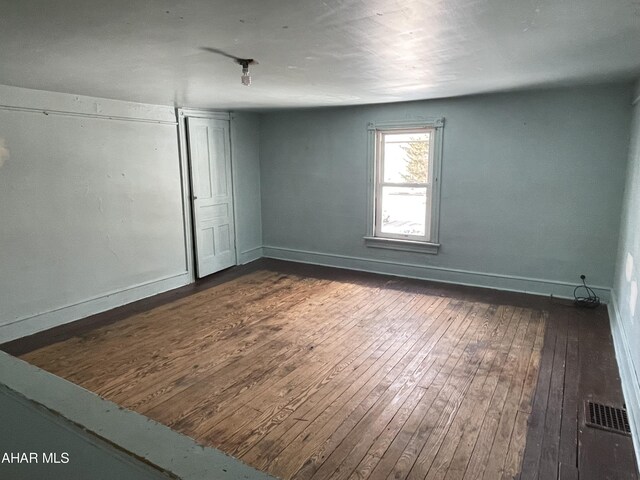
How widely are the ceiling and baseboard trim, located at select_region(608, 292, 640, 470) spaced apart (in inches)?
78.9

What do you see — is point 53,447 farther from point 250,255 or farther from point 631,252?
point 250,255

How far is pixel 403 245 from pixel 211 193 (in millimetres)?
2646

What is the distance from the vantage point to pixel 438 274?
Answer: 541 centimetres

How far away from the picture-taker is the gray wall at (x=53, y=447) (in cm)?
93

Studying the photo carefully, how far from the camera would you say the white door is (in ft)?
17.7

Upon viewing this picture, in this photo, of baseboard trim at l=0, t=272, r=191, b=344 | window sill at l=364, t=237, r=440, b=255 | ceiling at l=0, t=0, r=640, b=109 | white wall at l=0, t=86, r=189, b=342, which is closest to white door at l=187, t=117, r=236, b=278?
white wall at l=0, t=86, r=189, b=342

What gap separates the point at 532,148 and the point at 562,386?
2.66 meters

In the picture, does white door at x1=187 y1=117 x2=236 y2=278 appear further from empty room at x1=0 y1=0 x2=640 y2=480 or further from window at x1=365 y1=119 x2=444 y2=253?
window at x1=365 y1=119 x2=444 y2=253

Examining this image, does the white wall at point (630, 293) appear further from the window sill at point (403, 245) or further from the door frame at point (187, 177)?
the door frame at point (187, 177)

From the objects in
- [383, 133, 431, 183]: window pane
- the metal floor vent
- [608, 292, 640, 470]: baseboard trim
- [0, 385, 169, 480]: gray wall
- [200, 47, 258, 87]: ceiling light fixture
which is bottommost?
the metal floor vent

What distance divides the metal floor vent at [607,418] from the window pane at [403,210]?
10.1ft

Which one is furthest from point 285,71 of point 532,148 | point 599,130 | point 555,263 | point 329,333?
point 555,263

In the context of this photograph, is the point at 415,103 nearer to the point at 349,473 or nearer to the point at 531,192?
the point at 531,192

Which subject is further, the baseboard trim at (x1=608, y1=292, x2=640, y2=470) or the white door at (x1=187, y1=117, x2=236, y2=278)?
the white door at (x1=187, y1=117, x2=236, y2=278)
